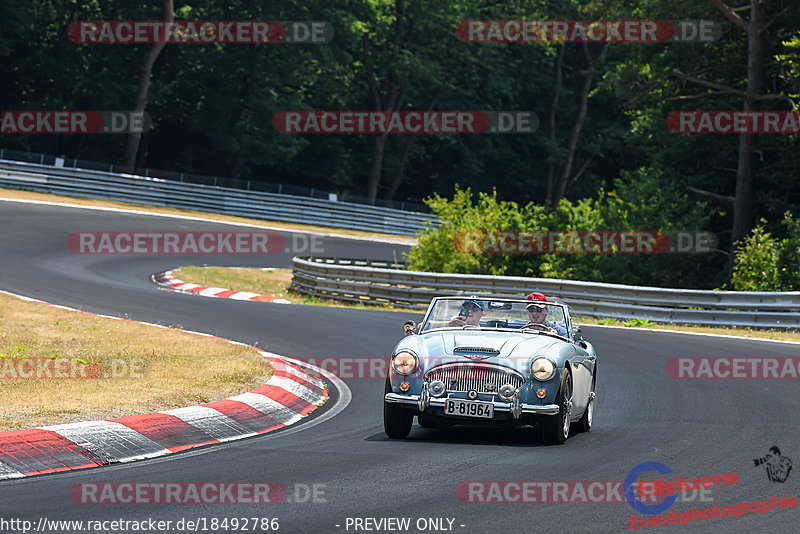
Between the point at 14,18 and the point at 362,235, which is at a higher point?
the point at 14,18

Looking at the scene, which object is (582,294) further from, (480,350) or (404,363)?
(404,363)

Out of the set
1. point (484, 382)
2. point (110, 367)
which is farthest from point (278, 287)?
point (484, 382)

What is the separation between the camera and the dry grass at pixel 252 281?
2650 cm

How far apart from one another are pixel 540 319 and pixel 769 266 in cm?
1661

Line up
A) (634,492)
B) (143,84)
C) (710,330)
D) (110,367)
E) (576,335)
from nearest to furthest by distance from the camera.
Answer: (634,492), (576,335), (110,367), (710,330), (143,84)

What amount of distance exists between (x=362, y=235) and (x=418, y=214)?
5.14 metres

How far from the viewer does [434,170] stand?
233ft

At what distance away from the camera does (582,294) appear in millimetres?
23562

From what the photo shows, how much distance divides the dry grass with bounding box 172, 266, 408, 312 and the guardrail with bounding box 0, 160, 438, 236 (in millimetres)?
14105

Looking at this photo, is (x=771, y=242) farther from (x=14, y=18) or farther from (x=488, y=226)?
(x=14, y=18)

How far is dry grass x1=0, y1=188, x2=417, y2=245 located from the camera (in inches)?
1630

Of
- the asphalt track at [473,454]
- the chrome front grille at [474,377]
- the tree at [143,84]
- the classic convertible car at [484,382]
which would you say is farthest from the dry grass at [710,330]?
the tree at [143,84]

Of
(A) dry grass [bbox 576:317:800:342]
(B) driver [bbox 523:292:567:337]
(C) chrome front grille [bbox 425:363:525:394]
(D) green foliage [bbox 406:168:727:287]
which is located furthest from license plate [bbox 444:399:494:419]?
(D) green foliage [bbox 406:168:727:287]

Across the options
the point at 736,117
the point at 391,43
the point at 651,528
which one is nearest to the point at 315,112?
the point at 391,43
